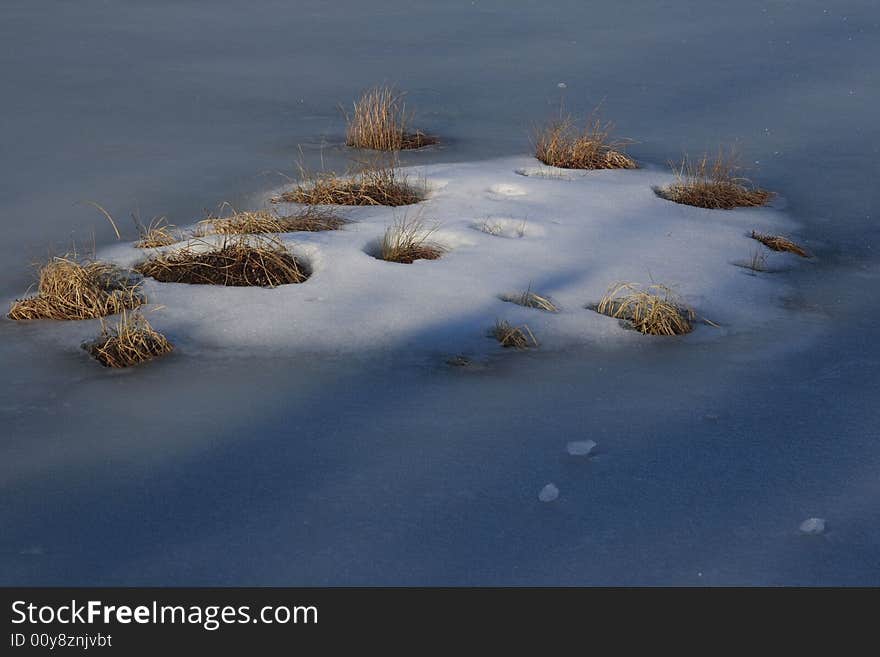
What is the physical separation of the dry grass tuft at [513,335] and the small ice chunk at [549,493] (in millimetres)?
1078

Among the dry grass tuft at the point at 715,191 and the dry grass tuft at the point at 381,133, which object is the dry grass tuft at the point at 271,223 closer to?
the dry grass tuft at the point at 381,133

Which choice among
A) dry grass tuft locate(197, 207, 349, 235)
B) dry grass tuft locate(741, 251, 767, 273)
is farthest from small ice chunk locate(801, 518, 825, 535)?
dry grass tuft locate(197, 207, 349, 235)

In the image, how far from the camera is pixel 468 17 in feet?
39.1

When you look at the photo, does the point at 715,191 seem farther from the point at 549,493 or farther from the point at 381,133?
the point at 549,493

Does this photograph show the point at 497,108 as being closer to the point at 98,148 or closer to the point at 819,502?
the point at 98,148

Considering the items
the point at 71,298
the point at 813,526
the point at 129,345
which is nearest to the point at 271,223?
the point at 71,298

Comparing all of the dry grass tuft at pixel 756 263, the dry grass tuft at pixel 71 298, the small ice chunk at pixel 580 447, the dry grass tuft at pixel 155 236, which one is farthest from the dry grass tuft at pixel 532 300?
the dry grass tuft at pixel 155 236

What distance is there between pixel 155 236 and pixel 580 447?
2792 millimetres

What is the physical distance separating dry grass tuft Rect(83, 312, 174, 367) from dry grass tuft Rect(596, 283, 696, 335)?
1.92m

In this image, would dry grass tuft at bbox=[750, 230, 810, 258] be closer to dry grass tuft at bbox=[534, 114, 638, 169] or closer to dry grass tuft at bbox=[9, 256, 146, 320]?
dry grass tuft at bbox=[534, 114, 638, 169]

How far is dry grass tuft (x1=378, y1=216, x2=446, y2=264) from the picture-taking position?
200 inches
